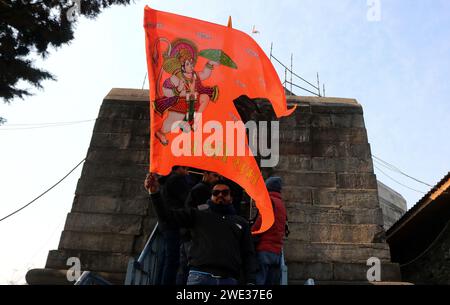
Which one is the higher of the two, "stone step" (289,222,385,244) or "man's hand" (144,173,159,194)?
"stone step" (289,222,385,244)

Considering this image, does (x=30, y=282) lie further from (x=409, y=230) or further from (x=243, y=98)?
(x=409, y=230)

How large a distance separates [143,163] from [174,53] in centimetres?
314

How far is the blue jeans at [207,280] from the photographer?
3.36 m

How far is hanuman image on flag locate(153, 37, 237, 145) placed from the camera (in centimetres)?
443

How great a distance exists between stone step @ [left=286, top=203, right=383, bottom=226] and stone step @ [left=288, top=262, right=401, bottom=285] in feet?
2.60

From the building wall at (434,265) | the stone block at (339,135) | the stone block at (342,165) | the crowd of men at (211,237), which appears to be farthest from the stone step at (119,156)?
the building wall at (434,265)

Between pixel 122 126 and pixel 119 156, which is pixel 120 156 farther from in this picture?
pixel 122 126

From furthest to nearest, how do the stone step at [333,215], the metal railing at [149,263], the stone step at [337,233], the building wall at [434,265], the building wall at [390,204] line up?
the building wall at [390,204]
the building wall at [434,265]
the stone step at [333,215]
the stone step at [337,233]
the metal railing at [149,263]

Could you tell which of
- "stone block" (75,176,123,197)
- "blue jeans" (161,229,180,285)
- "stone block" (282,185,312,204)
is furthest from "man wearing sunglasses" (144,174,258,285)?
"stone block" (75,176,123,197)

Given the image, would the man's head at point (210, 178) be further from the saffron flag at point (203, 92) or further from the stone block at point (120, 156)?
the stone block at point (120, 156)

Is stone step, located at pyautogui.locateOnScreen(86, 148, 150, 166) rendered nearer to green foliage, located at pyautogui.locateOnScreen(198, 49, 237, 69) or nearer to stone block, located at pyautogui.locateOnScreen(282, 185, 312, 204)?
stone block, located at pyautogui.locateOnScreen(282, 185, 312, 204)

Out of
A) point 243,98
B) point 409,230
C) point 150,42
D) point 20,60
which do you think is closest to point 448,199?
point 409,230

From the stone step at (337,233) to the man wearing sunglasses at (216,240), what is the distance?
3.10m

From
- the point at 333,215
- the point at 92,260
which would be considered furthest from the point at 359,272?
the point at 92,260
